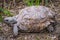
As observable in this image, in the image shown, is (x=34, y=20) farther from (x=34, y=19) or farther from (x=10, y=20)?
(x=10, y=20)

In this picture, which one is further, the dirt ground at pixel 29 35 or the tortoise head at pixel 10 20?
the tortoise head at pixel 10 20

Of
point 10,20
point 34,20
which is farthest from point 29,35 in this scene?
point 10,20

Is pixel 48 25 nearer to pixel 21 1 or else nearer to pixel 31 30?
pixel 31 30

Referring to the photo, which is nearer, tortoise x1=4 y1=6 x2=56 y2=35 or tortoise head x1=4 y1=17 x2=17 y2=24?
tortoise x1=4 y1=6 x2=56 y2=35

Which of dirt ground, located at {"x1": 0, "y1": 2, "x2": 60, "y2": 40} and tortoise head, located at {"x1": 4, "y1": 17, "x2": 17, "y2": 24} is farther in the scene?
tortoise head, located at {"x1": 4, "y1": 17, "x2": 17, "y2": 24}

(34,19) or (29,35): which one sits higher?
(34,19)

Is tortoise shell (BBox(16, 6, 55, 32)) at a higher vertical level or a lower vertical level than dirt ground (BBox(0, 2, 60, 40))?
higher

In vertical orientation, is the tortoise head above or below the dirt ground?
above

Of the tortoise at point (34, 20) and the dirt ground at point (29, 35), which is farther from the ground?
the tortoise at point (34, 20)

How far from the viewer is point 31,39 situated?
7.51ft

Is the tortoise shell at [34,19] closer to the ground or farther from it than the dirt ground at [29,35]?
farther from it

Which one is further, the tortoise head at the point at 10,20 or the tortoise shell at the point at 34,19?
the tortoise head at the point at 10,20

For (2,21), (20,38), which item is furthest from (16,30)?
(2,21)

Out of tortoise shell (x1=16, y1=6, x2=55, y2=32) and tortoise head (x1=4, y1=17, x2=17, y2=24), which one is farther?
tortoise head (x1=4, y1=17, x2=17, y2=24)
